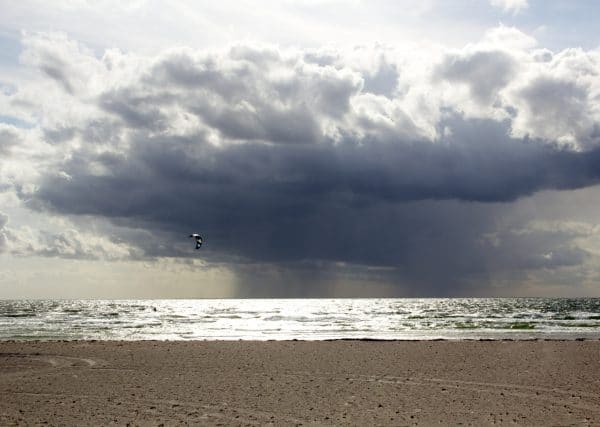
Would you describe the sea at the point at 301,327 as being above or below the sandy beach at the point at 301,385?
below

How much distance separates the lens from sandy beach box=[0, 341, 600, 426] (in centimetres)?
1498

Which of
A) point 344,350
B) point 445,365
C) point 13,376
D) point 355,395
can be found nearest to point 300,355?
point 344,350

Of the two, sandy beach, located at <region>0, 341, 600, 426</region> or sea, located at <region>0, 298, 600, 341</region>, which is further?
sea, located at <region>0, 298, 600, 341</region>

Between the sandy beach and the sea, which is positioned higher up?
the sandy beach

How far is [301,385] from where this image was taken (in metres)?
19.5

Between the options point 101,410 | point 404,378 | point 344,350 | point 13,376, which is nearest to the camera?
point 101,410

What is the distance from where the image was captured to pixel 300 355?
90.9 feet

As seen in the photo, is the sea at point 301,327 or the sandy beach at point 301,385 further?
the sea at point 301,327

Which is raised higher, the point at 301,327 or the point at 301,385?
the point at 301,385

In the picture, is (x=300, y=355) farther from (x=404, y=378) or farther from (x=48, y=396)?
(x=48, y=396)

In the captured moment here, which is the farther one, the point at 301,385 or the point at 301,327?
the point at 301,327

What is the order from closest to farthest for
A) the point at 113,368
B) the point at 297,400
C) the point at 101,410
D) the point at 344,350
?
the point at 101,410, the point at 297,400, the point at 113,368, the point at 344,350

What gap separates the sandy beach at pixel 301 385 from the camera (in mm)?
14977

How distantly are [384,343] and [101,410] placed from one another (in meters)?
21.1
